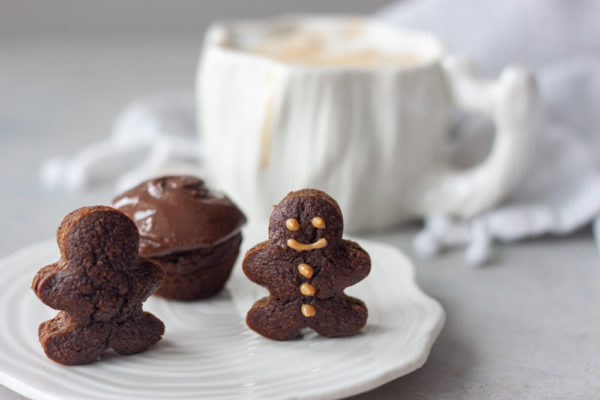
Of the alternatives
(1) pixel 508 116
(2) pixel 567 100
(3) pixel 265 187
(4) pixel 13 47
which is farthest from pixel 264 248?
(4) pixel 13 47

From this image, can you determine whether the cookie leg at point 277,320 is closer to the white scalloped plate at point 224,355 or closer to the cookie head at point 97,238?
the white scalloped plate at point 224,355

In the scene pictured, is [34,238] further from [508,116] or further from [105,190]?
A: [508,116]

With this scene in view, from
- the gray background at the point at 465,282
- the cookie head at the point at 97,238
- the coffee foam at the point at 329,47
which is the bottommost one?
the gray background at the point at 465,282

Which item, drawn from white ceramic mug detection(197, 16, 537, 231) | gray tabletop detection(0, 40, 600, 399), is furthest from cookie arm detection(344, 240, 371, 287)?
white ceramic mug detection(197, 16, 537, 231)

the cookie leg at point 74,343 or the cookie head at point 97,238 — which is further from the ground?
the cookie head at point 97,238

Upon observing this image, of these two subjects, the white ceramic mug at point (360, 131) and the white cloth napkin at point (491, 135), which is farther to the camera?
the white cloth napkin at point (491, 135)

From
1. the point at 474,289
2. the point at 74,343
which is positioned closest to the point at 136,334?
the point at 74,343

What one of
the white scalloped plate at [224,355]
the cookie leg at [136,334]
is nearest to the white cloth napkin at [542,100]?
the white scalloped plate at [224,355]

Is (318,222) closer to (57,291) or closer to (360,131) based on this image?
(57,291)
